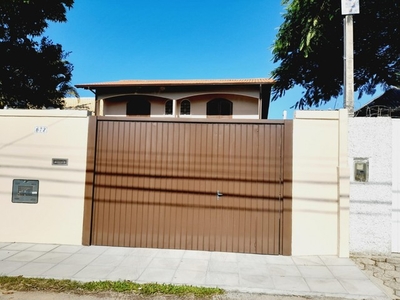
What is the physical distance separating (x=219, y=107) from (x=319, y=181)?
11.0 metres

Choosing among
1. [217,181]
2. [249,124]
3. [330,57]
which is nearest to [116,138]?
[217,181]

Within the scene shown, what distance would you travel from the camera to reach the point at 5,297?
316cm

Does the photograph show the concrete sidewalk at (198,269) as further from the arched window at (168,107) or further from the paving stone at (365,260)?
the arched window at (168,107)

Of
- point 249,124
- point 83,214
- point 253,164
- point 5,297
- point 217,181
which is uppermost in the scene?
point 249,124

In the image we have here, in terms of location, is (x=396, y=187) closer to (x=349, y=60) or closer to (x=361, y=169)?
(x=361, y=169)

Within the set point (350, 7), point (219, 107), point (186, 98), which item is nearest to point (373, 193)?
point (350, 7)

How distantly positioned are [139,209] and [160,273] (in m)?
1.53

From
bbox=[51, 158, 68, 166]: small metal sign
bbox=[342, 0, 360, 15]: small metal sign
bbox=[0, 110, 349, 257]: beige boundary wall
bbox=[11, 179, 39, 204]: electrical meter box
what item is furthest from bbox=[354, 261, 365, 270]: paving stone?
bbox=[11, 179, 39, 204]: electrical meter box

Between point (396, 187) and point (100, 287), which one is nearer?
point (100, 287)

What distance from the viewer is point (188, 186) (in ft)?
16.5

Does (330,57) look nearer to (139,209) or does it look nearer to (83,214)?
(139,209)

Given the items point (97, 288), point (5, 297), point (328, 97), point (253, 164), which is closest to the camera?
point (5, 297)

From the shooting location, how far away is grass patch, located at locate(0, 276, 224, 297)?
333 centimetres

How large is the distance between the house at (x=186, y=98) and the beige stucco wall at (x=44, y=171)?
392 inches
